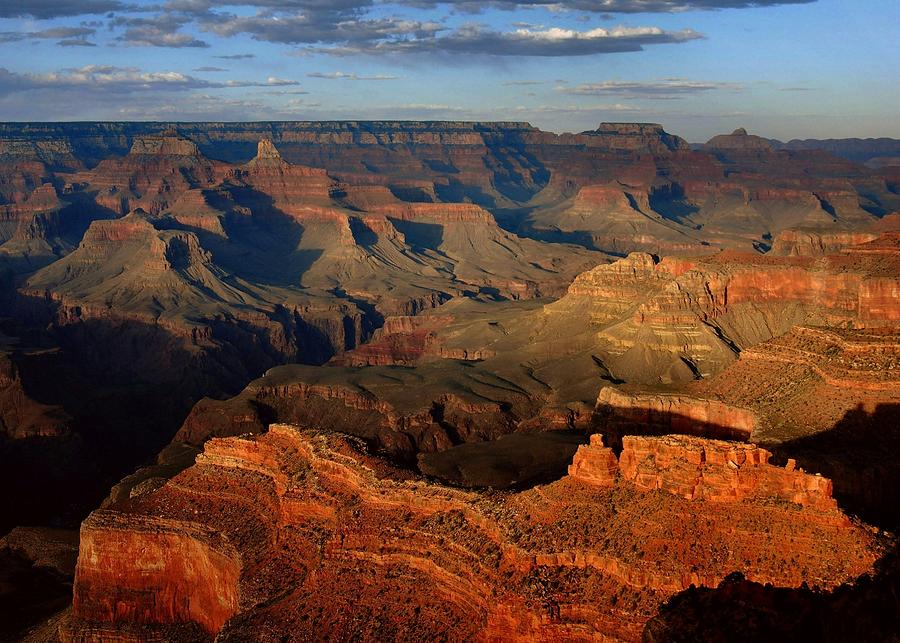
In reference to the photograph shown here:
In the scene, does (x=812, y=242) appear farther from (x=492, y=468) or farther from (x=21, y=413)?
(x=21, y=413)

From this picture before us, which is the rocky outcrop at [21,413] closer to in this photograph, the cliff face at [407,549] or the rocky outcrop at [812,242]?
the cliff face at [407,549]

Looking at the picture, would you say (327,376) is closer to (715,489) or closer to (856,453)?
(856,453)

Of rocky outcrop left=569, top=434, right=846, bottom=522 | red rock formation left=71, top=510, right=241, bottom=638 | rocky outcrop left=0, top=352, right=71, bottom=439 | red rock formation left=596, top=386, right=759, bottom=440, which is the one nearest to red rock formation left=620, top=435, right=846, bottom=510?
rocky outcrop left=569, top=434, right=846, bottom=522

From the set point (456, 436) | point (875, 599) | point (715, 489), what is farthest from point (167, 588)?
point (456, 436)

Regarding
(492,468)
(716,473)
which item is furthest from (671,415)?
(716,473)

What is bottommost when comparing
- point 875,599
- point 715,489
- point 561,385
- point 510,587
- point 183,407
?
point 183,407

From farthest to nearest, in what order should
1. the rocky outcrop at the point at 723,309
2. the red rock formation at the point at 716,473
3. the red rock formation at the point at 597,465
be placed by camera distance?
1. the rocky outcrop at the point at 723,309
2. the red rock formation at the point at 597,465
3. the red rock formation at the point at 716,473

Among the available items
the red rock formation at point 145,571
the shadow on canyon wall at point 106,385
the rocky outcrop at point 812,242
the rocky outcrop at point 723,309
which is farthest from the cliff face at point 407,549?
the rocky outcrop at point 812,242

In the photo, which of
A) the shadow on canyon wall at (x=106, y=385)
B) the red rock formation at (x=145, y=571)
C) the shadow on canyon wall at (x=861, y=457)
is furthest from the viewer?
the shadow on canyon wall at (x=106, y=385)
